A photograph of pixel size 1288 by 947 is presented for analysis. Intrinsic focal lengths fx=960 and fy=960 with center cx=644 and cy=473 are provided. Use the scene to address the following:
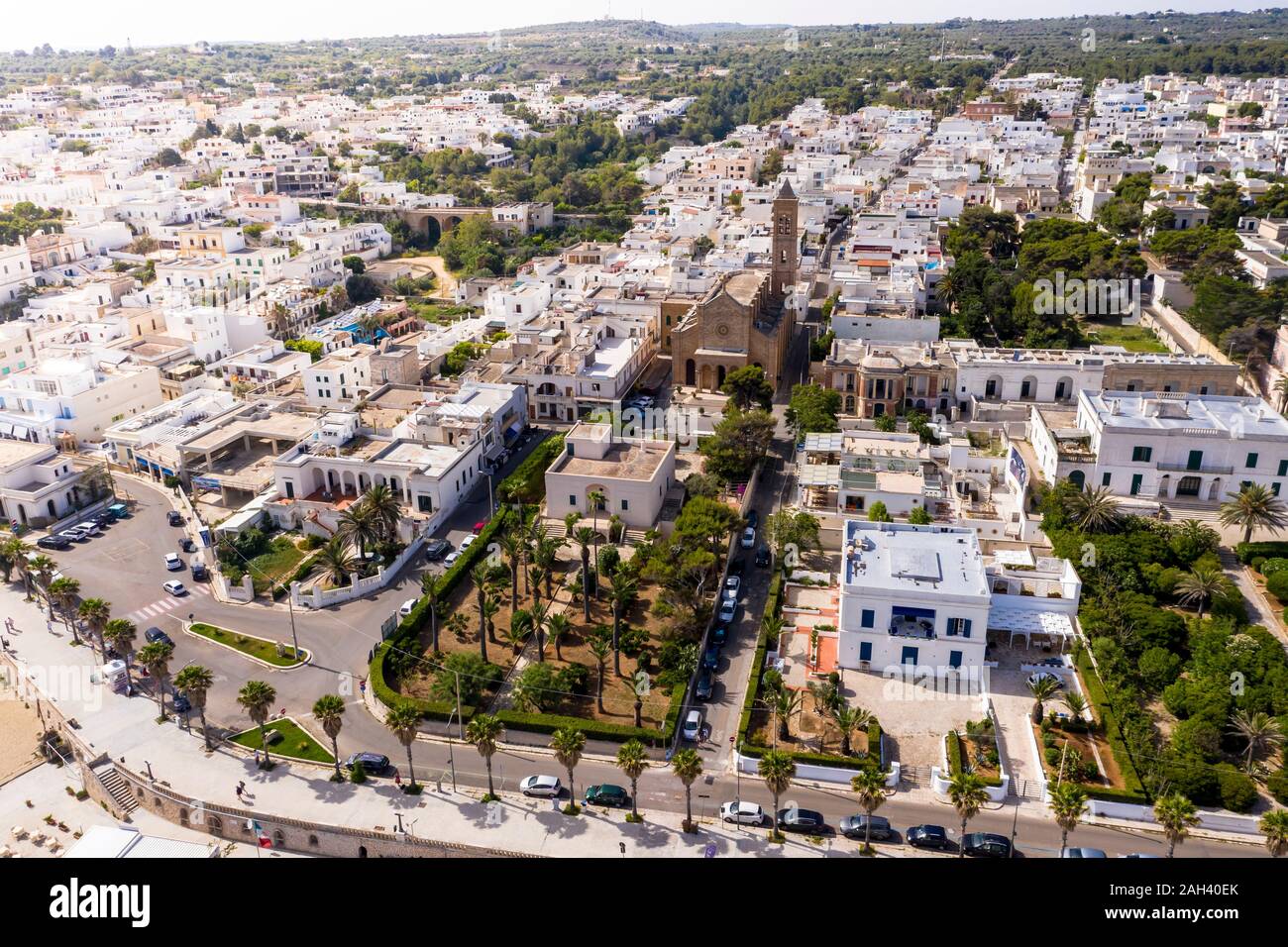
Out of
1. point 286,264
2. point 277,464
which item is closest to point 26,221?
point 286,264

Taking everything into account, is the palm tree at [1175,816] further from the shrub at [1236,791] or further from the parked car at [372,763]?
the parked car at [372,763]

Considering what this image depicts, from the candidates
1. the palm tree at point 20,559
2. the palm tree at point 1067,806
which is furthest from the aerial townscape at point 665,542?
the palm tree at point 20,559

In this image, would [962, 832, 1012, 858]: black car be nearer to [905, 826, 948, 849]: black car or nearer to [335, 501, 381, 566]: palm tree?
[905, 826, 948, 849]: black car

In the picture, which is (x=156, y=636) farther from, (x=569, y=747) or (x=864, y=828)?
(x=864, y=828)

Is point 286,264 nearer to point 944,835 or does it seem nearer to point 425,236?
point 425,236

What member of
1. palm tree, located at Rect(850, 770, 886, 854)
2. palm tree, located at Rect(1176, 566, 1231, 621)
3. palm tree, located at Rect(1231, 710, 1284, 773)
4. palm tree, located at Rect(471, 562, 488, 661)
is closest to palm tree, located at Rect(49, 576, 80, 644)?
palm tree, located at Rect(471, 562, 488, 661)

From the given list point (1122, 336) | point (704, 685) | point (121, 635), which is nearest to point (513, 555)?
point (704, 685)
